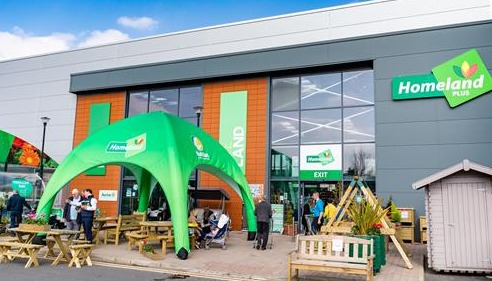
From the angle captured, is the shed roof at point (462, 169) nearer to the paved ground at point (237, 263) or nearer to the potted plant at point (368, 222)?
the potted plant at point (368, 222)

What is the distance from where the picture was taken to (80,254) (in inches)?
398

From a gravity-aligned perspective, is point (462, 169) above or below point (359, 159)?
below

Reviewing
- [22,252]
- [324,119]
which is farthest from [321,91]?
[22,252]

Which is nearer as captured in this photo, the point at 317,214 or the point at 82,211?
the point at 82,211

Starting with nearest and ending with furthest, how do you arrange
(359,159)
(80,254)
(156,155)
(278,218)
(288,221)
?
1. (80,254)
2. (156,155)
3. (359,159)
4. (288,221)
5. (278,218)

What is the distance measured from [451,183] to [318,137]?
348 inches

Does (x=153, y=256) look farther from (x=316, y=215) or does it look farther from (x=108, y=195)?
(x=108, y=195)

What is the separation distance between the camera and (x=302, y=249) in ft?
28.2

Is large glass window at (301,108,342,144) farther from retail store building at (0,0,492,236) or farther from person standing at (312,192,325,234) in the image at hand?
person standing at (312,192,325,234)

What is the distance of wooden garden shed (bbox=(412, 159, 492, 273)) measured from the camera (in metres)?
9.38

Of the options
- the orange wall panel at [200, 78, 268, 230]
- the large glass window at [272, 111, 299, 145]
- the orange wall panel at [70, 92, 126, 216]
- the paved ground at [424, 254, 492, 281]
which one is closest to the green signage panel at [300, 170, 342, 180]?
the large glass window at [272, 111, 299, 145]

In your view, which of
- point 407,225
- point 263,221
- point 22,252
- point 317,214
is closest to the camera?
point 22,252

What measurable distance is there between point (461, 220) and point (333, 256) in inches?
135

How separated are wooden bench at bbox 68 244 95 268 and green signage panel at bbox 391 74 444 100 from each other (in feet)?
40.9
